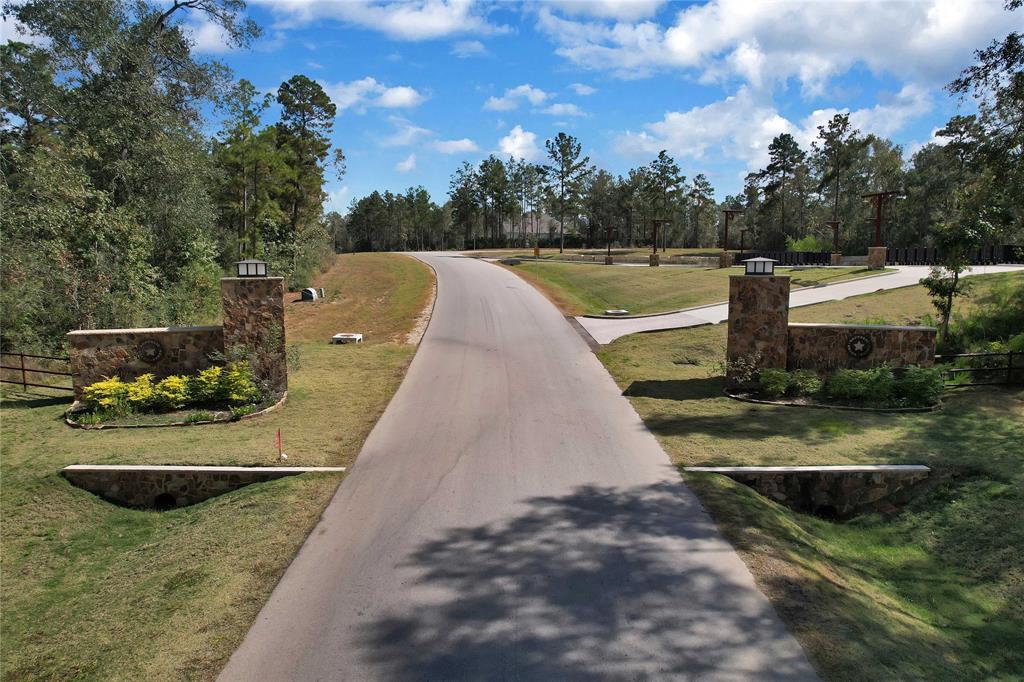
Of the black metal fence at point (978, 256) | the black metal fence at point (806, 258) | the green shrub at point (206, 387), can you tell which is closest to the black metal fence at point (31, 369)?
the green shrub at point (206, 387)

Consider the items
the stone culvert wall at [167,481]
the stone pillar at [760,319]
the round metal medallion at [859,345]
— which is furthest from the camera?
the stone pillar at [760,319]

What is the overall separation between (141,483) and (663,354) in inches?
494

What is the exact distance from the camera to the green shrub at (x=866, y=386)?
1216cm

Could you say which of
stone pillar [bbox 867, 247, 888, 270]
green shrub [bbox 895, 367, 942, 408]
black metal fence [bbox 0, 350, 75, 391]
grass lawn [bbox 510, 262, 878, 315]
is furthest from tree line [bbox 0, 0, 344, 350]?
stone pillar [bbox 867, 247, 888, 270]

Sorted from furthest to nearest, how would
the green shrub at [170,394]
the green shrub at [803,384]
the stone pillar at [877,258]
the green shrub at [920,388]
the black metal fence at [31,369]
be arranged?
the stone pillar at [877,258] → the black metal fence at [31,369] → the green shrub at [803,384] → the green shrub at [170,394] → the green shrub at [920,388]

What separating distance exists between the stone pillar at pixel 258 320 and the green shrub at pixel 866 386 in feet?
35.9

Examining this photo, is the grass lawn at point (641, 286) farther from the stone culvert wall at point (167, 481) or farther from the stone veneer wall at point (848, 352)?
the stone culvert wall at point (167, 481)

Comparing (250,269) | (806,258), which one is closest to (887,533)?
Result: (250,269)

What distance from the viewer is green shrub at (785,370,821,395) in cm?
1274

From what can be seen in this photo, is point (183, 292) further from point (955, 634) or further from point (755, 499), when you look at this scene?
point (955, 634)

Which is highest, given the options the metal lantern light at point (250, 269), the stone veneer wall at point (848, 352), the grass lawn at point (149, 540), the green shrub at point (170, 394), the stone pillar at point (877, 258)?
the stone pillar at point (877, 258)

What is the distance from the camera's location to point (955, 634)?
18.7 feet

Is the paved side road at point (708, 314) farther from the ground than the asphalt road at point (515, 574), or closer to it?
farther from the ground

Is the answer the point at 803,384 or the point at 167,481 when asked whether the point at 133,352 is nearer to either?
the point at 167,481
